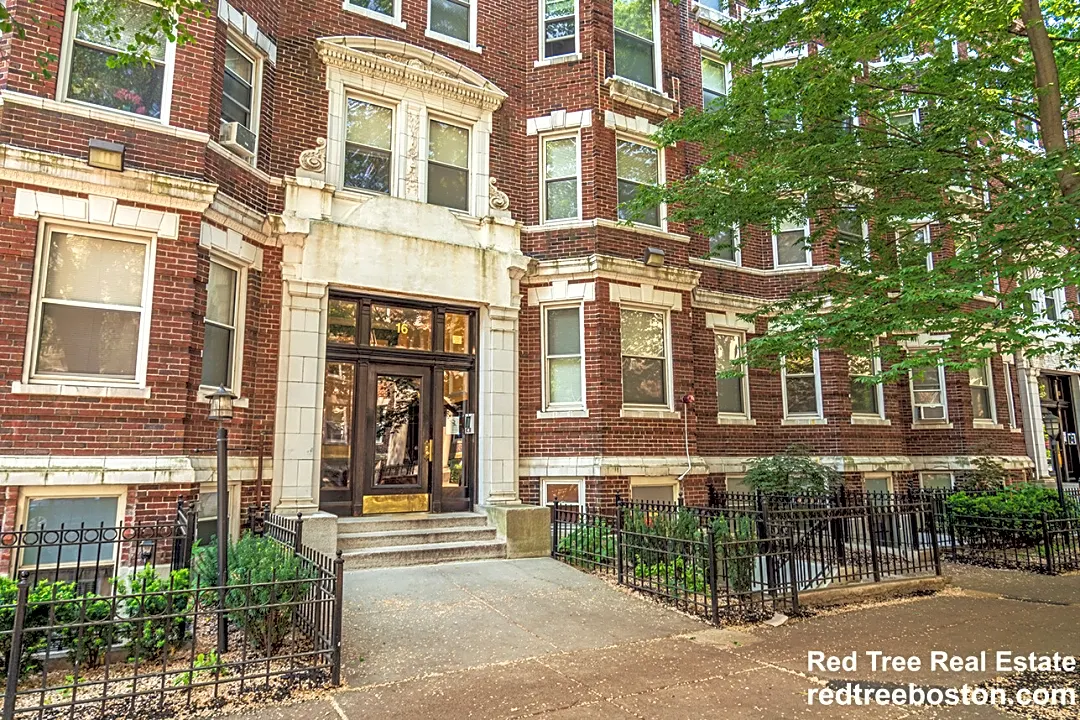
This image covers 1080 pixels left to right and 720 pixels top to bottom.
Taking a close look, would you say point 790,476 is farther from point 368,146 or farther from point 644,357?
point 368,146

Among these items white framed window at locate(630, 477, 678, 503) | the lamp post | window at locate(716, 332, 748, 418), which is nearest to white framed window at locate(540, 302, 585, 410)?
white framed window at locate(630, 477, 678, 503)

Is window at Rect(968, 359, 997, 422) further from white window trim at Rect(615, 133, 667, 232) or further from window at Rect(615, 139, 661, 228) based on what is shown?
window at Rect(615, 139, 661, 228)

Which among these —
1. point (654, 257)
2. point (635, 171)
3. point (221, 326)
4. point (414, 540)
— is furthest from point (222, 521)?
point (635, 171)

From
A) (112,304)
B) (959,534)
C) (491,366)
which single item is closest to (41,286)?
(112,304)

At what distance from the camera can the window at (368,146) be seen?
10.8 metres

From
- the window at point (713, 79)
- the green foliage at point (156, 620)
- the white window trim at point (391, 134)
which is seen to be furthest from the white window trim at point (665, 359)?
the green foliage at point (156, 620)

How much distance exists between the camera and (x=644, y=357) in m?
12.1

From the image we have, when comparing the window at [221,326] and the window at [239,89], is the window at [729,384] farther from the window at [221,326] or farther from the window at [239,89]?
the window at [239,89]

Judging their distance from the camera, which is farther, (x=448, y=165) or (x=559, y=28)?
(x=559, y=28)

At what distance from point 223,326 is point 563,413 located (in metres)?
5.67

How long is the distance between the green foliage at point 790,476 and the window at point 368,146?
884cm

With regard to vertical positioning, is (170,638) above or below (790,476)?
Result: below

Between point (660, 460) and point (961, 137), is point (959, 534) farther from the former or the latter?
point (961, 137)

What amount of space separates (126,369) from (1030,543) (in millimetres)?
14223
